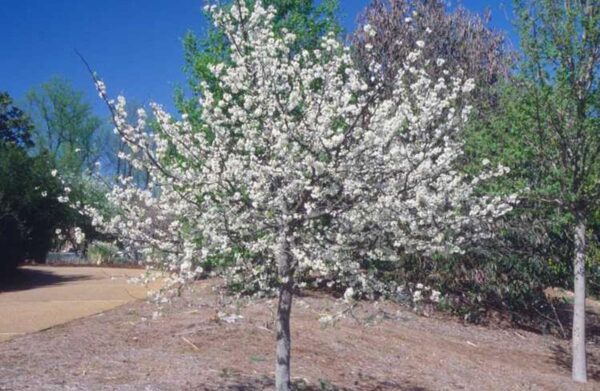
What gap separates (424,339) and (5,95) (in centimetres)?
2502

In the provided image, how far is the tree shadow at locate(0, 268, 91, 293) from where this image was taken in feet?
49.2

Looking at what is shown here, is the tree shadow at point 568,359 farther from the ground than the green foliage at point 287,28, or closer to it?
closer to it

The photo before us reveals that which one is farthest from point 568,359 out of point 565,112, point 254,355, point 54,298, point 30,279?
point 30,279

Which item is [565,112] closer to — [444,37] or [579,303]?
[579,303]

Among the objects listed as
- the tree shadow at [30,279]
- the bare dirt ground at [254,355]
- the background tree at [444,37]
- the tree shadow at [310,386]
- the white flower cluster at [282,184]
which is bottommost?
the tree shadow at [310,386]

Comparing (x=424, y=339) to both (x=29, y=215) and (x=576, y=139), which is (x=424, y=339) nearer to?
(x=576, y=139)

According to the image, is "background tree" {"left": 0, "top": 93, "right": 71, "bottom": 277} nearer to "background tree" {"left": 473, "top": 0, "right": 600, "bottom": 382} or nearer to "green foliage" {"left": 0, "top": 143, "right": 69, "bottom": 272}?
"green foliage" {"left": 0, "top": 143, "right": 69, "bottom": 272}

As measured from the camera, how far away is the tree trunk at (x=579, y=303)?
8.13 m

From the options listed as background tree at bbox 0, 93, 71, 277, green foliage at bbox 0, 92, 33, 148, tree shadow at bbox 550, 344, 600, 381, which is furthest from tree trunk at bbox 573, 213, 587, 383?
green foliage at bbox 0, 92, 33, 148

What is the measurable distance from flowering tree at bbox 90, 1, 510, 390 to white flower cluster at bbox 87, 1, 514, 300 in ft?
0.04

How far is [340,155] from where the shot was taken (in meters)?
5.09

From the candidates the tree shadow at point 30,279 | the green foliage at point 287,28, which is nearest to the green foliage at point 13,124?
the tree shadow at point 30,279

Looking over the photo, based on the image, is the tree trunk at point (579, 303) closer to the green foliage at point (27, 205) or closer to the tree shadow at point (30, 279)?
the green foliage at point (27, 205)

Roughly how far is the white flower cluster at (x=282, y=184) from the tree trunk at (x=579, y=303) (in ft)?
10.8
